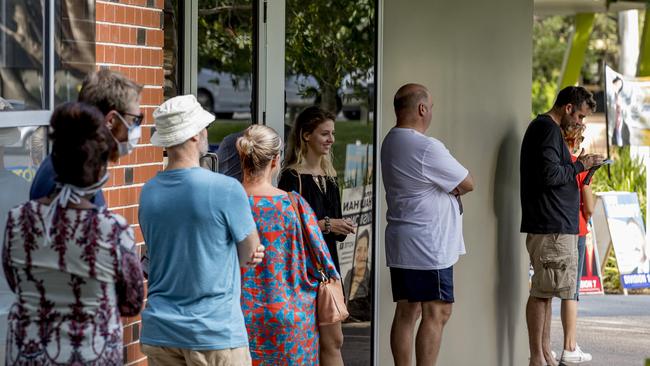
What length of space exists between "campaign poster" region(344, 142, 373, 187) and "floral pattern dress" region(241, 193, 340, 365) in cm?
255

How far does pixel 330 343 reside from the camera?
18.2ft

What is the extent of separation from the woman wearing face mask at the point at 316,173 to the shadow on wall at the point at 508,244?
2.81 metres

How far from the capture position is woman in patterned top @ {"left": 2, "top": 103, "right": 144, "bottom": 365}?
10.6 ft

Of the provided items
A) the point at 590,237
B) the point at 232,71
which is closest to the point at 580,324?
the point at 590,237

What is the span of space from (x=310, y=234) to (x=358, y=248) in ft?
8.60

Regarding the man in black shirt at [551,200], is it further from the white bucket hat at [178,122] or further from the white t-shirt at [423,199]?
the white bucket hat at [178,122]

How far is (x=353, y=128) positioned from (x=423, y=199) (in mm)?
899

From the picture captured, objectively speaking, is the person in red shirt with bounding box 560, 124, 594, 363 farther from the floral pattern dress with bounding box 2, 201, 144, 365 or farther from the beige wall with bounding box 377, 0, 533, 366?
the floral pattern dress with bounding box 2, 201, 144, 365

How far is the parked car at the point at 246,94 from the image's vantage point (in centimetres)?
678

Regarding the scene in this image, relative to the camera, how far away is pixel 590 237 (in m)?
12.7

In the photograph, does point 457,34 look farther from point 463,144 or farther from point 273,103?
point 273,103

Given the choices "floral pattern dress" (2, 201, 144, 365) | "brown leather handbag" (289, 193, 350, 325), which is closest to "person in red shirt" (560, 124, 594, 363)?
"brown leather handbag" (289, 193, 350, 325)

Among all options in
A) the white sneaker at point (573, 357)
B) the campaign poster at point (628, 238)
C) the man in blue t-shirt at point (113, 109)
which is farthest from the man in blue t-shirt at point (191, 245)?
the campaign poster at point (628, 238)

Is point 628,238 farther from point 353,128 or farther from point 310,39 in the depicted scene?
point 310,39
